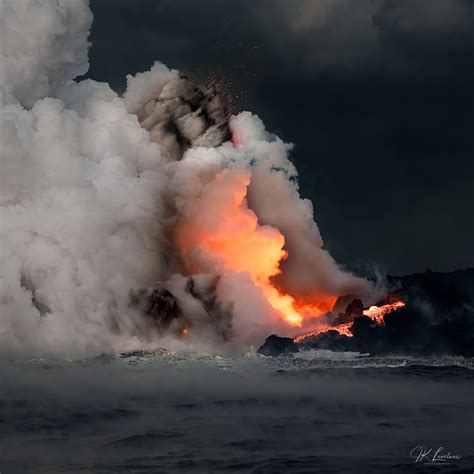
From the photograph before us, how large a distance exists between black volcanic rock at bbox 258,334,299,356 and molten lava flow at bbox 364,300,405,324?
14.5m

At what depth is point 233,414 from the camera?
6203 cm

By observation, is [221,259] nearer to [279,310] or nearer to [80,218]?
[279,310]

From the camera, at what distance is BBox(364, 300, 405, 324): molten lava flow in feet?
428

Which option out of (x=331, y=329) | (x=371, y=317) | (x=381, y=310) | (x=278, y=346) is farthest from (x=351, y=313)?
(x=278, y=346)

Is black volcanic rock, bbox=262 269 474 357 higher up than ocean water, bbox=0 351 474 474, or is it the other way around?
black volcanic rock, bbox=262 269 474 357

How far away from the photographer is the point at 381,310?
5251 inches

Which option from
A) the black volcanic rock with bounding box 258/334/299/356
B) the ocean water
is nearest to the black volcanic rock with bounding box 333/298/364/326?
the black volcanic rock with bounding box 258/334/299/356

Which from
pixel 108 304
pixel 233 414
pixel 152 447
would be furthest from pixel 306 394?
pixel 108 304

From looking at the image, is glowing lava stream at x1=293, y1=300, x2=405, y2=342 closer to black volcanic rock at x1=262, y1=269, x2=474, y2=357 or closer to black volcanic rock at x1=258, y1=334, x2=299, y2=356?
black volcanic rock at x1=262, y1=269, x2=474, y2=357

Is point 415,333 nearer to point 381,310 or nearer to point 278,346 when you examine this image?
point 381,310

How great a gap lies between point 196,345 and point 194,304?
7.54 metres

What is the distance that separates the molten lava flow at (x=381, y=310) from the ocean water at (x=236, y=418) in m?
23.3

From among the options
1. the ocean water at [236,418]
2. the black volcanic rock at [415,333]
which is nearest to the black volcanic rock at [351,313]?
the black volcanic rock at [415,333]

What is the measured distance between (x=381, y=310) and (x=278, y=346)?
780 inches
